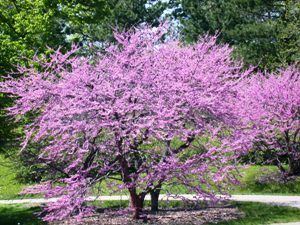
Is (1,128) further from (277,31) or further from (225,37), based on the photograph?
(225,37)

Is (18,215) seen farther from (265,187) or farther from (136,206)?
(265,187)

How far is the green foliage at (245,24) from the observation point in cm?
3553

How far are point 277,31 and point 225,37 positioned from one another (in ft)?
18.2

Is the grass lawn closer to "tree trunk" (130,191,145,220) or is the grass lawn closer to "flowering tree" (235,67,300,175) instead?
"tree trunk" (130,191,145,220)

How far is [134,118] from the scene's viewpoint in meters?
9.66

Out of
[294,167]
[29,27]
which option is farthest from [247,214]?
[29,27]

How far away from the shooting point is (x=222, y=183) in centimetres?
1141

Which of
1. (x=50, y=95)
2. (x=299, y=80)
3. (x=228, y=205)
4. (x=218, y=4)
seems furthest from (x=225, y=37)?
(x=50, y=95)

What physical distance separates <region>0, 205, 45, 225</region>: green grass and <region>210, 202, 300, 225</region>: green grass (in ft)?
15.2

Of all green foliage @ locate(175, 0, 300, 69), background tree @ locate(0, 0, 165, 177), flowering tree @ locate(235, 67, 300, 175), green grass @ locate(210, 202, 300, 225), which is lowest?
green grass @ locate(210, 202, 300, 225)

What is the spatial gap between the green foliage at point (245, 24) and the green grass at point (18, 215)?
2183cm

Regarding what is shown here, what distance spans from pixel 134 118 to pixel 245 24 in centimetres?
3071

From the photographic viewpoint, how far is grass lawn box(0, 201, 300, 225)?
10844 mm

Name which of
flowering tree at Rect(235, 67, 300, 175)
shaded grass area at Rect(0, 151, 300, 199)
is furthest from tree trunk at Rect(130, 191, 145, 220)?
flowering tree at Rect(235, 67, 300, 175)
